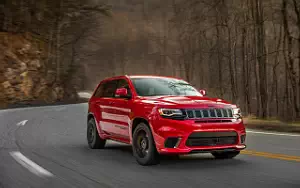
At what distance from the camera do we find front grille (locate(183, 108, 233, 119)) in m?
7.41

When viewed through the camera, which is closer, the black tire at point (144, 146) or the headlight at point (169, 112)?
the headlight at point (169, 112)

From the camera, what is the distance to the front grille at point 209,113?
Answer: 7411 mm

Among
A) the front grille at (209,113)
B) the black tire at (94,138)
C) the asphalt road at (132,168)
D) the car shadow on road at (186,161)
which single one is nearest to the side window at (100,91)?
the black tire at (94,138)

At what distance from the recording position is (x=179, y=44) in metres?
42.0

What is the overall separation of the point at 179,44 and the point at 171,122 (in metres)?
35.1

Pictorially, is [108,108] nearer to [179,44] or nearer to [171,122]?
[171,122]

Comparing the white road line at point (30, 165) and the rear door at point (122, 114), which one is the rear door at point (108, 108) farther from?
the white road line at point (30, 165)

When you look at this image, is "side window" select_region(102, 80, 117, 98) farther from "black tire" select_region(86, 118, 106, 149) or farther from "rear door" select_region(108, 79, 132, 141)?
"black tire" select_region(86, 118, 106, 149)

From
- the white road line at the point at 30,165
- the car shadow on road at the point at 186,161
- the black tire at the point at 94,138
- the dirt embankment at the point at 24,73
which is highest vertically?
the dirt embankment at the point at 24,73

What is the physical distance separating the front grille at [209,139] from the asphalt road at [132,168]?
1.34ft

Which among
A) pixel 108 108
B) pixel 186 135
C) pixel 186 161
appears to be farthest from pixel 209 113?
pixel 108 108

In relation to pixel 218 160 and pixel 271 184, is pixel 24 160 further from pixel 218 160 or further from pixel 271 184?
pixel 271 184

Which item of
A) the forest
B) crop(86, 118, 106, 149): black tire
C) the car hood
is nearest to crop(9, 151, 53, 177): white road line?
crop(86, 118, 106, 149): black tire

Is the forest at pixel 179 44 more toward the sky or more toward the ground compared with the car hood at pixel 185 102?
more toward the sky
